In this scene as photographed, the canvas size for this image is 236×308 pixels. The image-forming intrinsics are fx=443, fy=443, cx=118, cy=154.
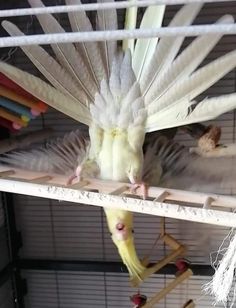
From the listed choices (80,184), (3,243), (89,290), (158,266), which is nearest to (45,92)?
(80,184)

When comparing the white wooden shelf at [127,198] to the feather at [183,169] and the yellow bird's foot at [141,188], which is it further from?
the feather at [183,169]

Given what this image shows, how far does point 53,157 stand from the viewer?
0.87 m

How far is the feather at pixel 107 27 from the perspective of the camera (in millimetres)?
681

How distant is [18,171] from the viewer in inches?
28.9

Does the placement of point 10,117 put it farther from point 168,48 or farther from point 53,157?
point 168,48

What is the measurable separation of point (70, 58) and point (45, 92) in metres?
0.08

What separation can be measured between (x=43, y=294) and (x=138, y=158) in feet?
2.56

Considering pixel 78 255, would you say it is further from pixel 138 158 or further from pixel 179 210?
pixel 179 210

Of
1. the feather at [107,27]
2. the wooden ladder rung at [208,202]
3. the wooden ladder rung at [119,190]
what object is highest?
the feather at [107,27]

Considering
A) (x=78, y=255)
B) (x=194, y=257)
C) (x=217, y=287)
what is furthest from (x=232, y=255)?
(x=78, y=255)

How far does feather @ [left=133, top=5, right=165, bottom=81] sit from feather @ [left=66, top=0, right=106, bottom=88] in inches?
2.4

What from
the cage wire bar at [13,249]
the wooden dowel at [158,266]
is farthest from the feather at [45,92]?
the cage wire bar at [13,249]

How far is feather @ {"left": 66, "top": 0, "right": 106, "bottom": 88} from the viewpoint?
2.26 ft

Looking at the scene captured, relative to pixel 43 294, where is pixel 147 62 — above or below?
above
